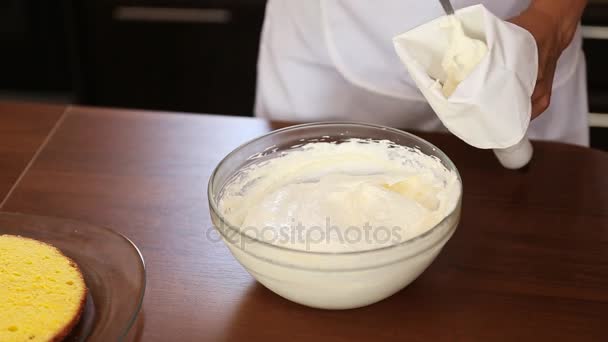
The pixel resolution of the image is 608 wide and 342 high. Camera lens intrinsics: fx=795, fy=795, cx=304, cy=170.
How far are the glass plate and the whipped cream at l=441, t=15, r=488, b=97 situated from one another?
36cm

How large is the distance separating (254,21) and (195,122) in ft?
3.35

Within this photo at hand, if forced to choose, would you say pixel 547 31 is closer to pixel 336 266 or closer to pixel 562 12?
pixel 562 12

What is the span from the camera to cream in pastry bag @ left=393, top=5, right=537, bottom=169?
0.76 metres

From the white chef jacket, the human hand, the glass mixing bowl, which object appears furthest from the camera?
the white chef jacket

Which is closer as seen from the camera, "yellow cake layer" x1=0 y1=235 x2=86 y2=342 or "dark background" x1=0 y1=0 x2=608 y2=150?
"yellow cake layer" x1=0 y1=235 x2=86 y2=342

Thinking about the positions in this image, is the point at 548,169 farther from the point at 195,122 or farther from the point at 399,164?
the point at 195,122

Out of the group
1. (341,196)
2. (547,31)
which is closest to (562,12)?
(547,31)

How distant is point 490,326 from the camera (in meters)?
0.76

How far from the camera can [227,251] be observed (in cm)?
87

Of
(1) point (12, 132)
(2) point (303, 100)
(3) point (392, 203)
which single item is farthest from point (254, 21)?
(3) point (392, 203)

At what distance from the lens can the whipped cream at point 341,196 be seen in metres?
0.76

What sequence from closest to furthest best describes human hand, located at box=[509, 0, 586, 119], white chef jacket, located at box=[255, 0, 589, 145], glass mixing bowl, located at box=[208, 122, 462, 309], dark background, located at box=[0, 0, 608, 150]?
1. glass mixing bowl, located at box=[208, 122, 462, 309]
2. human hand, located at box=[509, 0, 586, 119]
3. white chef jacket, located at box=[255, 0, 589, 145]
4. dark background, located at box=[0, 0, 608, 150]

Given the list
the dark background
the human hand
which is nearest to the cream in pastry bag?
the human hand
